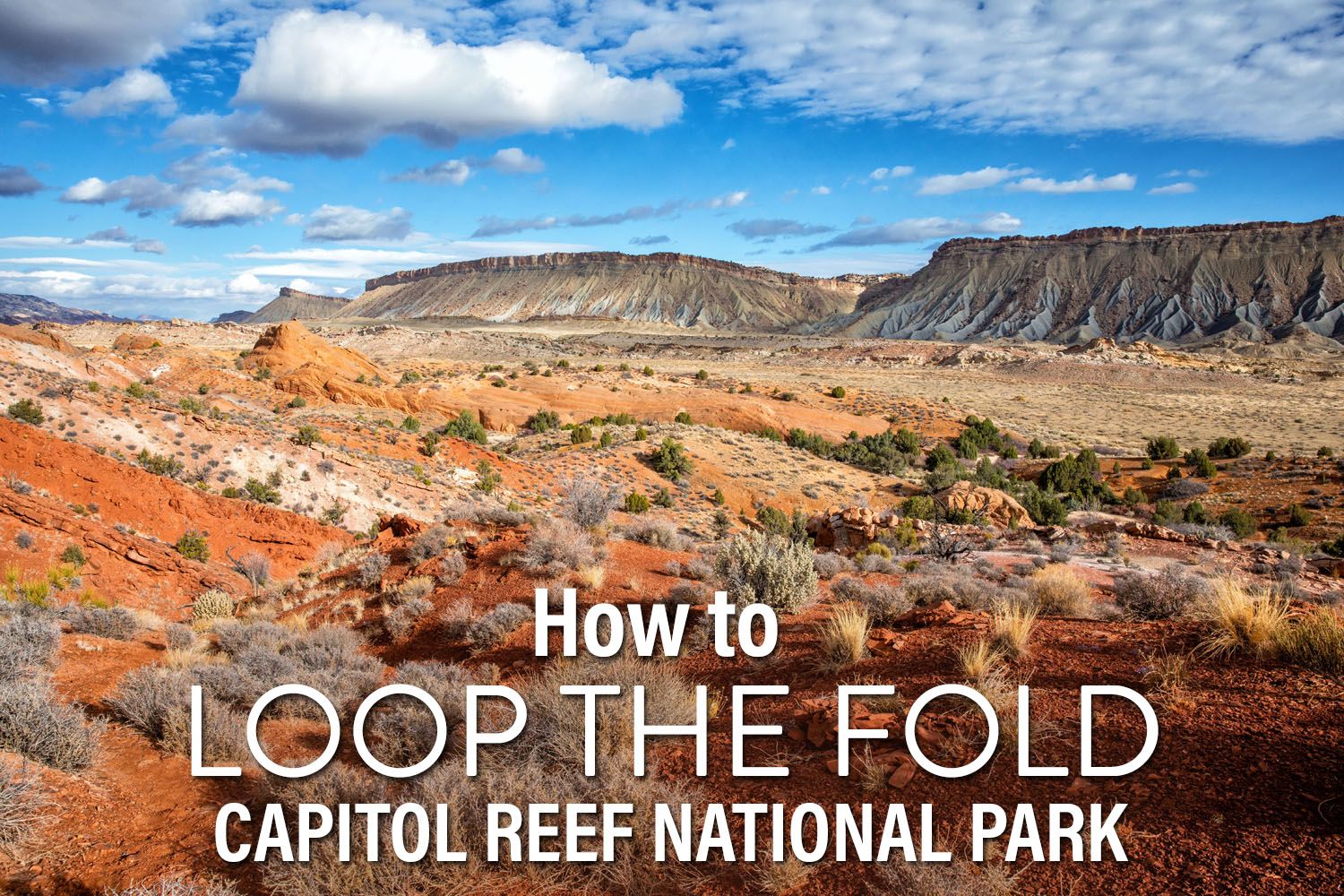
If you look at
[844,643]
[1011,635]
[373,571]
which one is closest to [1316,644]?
[1011,635]

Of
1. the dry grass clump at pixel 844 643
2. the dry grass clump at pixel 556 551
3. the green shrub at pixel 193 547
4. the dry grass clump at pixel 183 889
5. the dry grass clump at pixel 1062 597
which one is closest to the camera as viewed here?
the dry grass clump at pixel 183 889

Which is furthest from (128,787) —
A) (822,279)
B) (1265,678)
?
(822,279)

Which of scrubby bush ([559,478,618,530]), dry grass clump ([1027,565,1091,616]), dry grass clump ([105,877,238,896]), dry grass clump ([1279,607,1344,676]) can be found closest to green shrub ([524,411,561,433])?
scrubby bush ([559,478,618,530])

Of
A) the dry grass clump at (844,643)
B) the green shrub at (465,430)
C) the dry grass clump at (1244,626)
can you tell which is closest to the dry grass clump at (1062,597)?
the dry grass clump at (1244,626)

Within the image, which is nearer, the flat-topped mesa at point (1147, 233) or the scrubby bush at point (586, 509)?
the scrubby bush at point (586, 509)

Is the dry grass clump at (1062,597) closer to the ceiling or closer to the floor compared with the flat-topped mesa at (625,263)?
closer to the floor

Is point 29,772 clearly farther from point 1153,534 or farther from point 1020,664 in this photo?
point 1153,534

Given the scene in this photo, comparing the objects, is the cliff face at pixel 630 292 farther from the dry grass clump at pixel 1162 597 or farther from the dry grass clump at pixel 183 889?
the dry grass clump at pixel 183 889
